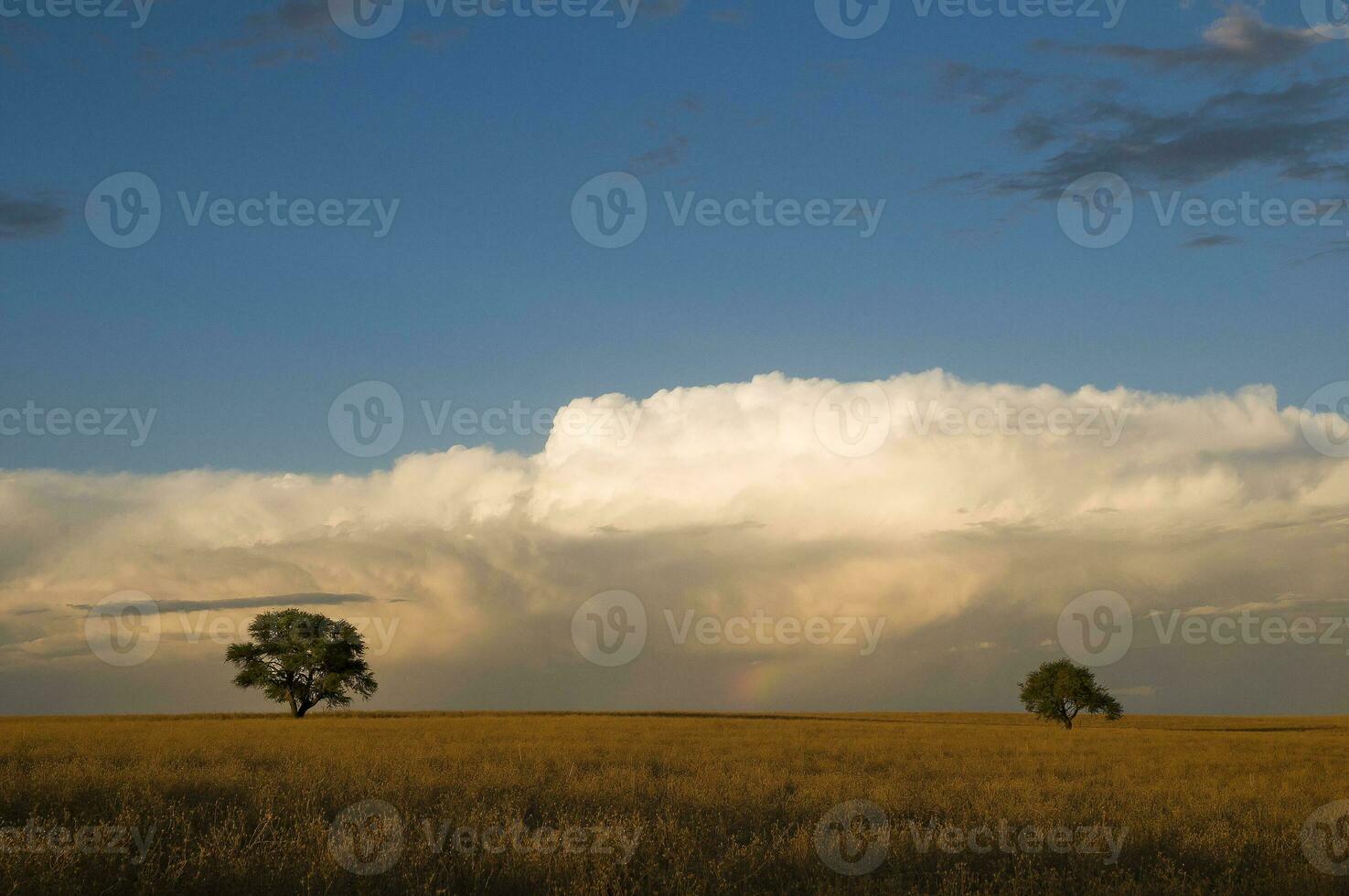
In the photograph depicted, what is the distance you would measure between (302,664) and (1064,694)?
186 feet

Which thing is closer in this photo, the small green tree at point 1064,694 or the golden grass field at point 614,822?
the golden grass field at point 614,822

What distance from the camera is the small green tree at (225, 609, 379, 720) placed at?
232ft

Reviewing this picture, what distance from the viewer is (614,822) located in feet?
43.4

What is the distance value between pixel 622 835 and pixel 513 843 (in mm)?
1503

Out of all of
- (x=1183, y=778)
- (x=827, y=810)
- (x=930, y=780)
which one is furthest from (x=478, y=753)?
(x=1183, y=778)

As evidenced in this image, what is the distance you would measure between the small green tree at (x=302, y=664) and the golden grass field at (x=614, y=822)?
4457 cm

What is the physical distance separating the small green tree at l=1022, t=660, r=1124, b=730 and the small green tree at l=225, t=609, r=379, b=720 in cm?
5026

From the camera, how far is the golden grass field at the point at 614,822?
10188mm

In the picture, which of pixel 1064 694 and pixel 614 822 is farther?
pixel 1064 694

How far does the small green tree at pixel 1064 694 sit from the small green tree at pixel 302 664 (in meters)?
50.3

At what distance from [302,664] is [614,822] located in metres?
64.0

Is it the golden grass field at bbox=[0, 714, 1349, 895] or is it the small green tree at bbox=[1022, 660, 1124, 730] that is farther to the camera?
the small green tree at bbox=[1022, 660, 1124, 730]

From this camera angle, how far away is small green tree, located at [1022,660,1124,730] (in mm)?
75750

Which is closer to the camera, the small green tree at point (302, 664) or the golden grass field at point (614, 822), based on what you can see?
the golden grass field at point (614, 822)
